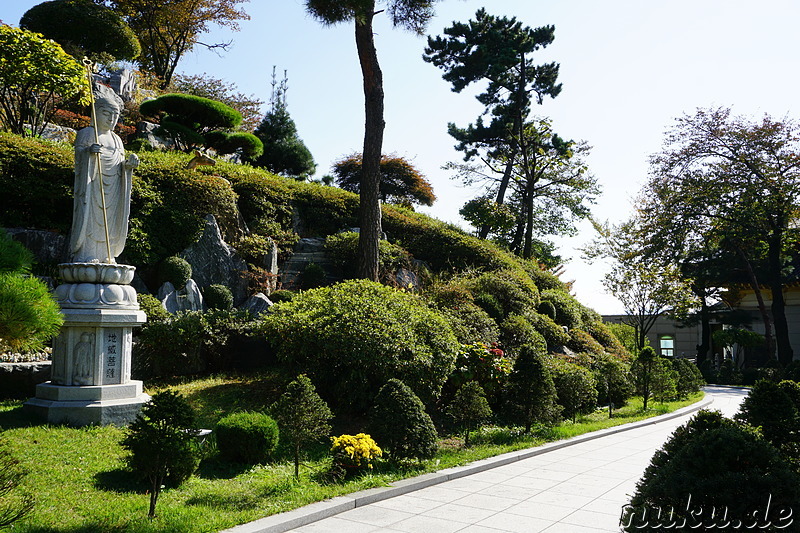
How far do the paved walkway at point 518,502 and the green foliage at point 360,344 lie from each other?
2.08 meters

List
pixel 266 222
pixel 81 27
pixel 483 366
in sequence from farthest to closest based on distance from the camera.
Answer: pixel 81 27
pixel 266 222
pixel 483 366

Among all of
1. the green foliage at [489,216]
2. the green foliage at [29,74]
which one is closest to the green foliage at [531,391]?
the green foliage at [29,74]

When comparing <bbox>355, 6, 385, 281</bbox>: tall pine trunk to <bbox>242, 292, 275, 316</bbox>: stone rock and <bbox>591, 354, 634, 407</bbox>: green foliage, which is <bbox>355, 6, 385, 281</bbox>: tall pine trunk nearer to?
<bbox>242, 292, 275, 316</bbox>: stone rock

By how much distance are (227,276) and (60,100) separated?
10796 mm

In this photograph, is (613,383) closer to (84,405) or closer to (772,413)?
(772,413)

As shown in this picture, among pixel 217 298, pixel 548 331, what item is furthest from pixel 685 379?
pixel 217 298

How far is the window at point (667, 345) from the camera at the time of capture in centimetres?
3681

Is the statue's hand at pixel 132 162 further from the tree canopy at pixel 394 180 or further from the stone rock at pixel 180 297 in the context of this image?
the tree canopy at pixel 394 180

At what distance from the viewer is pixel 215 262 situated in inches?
526

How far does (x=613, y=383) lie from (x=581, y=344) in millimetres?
3767

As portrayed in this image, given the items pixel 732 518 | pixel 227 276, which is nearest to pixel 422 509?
pixel 732 518

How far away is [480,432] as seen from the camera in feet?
32.1

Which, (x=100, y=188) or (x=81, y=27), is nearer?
(x=100, y=188)

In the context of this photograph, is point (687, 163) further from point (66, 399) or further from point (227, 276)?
point (66, 399)
